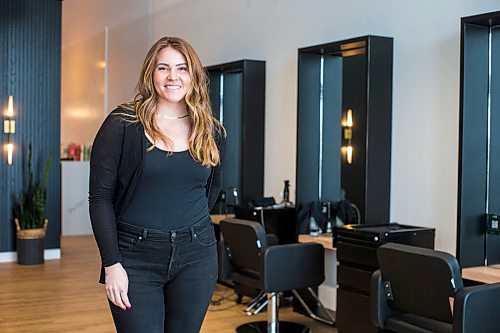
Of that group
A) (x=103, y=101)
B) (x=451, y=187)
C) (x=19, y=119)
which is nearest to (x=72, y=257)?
(x=19, y=119)

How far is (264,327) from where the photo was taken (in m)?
4.67

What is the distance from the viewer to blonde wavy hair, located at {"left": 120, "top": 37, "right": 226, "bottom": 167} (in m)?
1.95

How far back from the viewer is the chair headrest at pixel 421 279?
9.50 ft

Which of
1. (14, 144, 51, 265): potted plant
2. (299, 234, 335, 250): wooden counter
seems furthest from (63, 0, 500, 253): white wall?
(14, 144, 51, 265): potted plant

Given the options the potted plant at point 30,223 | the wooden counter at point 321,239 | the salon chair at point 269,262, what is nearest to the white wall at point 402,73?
the wooden counter at point 321,239

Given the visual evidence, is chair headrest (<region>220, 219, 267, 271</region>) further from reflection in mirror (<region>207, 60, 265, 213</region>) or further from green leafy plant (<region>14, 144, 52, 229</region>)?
green leafy plant (<region>14, 144, 52, 229</region>)

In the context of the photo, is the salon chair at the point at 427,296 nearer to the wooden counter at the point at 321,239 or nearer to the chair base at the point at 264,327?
the wooden counter at the point at 321,239

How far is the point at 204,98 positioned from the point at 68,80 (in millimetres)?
9233

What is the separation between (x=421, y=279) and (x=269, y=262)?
125 centimetres

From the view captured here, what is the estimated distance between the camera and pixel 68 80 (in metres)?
10.8

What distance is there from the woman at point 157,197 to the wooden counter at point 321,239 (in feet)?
8.39

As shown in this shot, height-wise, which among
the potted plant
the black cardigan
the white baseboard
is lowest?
the white baseboard

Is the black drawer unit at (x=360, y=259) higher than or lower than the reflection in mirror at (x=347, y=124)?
lower

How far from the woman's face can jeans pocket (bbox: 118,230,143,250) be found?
1.23 ft
